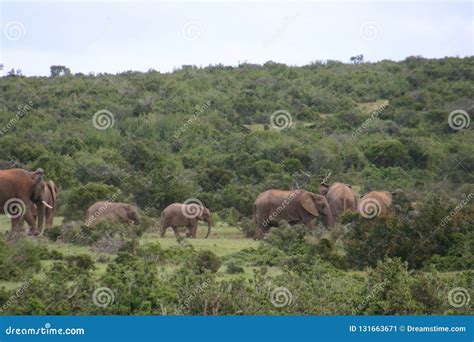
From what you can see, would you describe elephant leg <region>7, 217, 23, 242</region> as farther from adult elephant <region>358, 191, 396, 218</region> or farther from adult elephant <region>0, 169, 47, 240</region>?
adult elephant <region>358, 191, 396, 218</region>

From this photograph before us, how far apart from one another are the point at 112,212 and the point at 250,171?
13912mm

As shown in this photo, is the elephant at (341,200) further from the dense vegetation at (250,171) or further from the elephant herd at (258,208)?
the dense vegetation at (250,171)

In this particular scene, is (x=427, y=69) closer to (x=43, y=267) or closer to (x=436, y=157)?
(x=436, y=157)

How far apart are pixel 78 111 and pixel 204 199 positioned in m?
25.5

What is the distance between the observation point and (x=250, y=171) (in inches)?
1412

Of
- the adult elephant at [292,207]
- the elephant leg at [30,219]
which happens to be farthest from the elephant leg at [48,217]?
the adult elephant at [292,207]

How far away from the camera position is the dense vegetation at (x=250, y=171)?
13.2 meters

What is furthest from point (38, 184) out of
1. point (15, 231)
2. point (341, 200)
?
point (341, 200)

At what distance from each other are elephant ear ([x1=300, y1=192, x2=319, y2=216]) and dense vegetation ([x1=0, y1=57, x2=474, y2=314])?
384mm

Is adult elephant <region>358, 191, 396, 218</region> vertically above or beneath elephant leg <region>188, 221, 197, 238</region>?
above

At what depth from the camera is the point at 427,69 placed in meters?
68.7

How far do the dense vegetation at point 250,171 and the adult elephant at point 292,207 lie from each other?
0.40 meters

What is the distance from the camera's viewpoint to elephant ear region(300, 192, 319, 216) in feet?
78.1

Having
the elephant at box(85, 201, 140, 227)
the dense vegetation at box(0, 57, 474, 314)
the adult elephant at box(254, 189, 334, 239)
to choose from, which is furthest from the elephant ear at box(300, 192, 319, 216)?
the elephant at box(85, 201, 140, 227)
